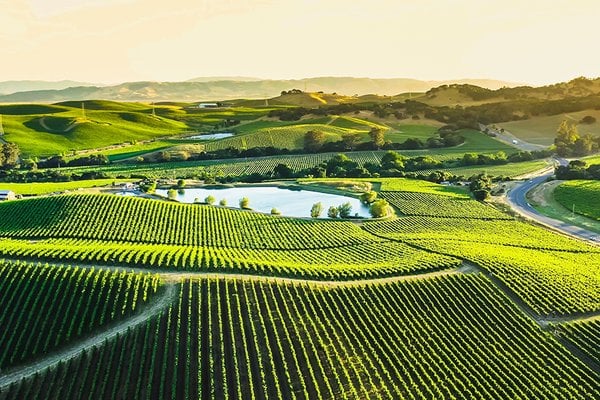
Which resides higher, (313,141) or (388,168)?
(313,141)

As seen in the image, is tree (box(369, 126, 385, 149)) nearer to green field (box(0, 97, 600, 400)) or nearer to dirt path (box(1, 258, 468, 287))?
green field (box(0, 97, 600, 400))

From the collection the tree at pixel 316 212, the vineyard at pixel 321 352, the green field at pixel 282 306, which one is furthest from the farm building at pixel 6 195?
the vineyard at pixel 321 352

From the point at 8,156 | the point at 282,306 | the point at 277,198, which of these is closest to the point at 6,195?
the point at 277,198

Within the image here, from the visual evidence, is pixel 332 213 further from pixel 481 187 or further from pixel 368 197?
pixel 481 187

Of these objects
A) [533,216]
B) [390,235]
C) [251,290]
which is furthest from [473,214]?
[251,290]

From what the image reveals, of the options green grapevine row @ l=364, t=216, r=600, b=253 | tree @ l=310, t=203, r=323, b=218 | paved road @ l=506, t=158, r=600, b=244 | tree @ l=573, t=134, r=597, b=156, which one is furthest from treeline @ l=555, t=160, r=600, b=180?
tree @ l=310, t=203, r=323, b=218

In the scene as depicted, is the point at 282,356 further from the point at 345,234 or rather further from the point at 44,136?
the point at 44,136
